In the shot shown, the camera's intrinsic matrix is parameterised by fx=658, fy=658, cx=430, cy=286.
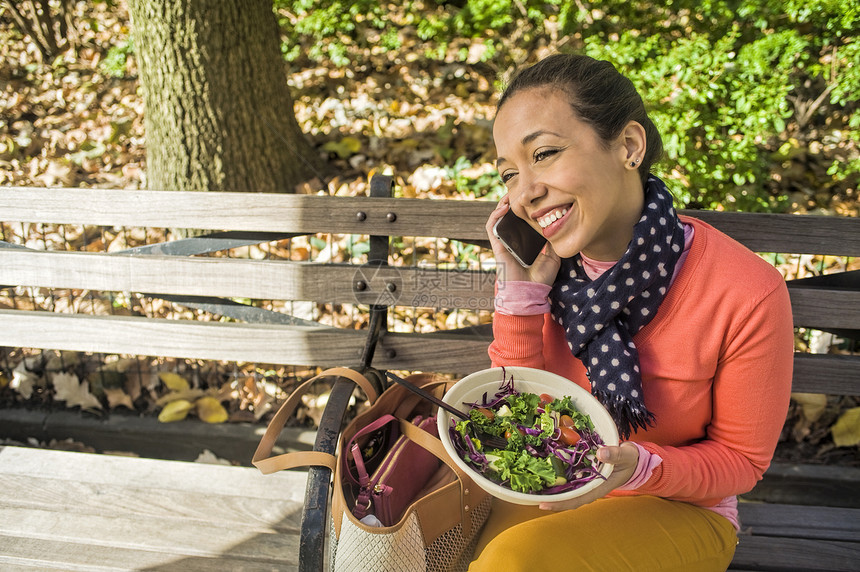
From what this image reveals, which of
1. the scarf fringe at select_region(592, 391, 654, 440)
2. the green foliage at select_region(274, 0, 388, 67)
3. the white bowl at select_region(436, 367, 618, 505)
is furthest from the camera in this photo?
the green foliage at select_region(274, 0, 388, 67)

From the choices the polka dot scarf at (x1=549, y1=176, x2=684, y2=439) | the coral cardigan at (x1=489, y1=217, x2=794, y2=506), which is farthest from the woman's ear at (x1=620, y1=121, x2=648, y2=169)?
the coral cardigan at (x1=489, y1=217, x2=794, y2=506)

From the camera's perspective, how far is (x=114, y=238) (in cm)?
409

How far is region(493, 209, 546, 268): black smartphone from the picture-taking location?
2.02m

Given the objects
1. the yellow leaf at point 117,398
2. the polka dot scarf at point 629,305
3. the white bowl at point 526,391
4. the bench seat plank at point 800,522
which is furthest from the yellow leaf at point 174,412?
the bench seat plank at point 800,522

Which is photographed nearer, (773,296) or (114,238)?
(773,296)

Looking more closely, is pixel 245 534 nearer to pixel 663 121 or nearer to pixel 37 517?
pixel 37 517

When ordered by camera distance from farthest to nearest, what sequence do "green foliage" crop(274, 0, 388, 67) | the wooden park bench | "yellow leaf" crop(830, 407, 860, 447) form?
"green foliage" crop(274, 0, 388, 67) → "yellow leaf" crop(830, 407, 860, 447) → the wooden park bench

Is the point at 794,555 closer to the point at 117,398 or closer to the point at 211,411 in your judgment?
the point at 211,411

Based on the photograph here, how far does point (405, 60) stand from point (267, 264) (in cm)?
327

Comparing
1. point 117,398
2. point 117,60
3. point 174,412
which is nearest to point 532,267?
point 174,412

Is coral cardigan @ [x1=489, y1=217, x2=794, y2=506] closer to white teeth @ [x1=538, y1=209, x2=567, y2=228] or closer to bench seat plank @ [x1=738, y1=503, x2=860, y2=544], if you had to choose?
white teeth @ [x1=538, y1=209, x2=567, y2=228]

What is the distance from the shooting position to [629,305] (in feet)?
5.91

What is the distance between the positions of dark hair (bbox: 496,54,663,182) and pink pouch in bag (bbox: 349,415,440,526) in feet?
3.40

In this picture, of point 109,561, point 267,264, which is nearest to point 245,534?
point 109,561
